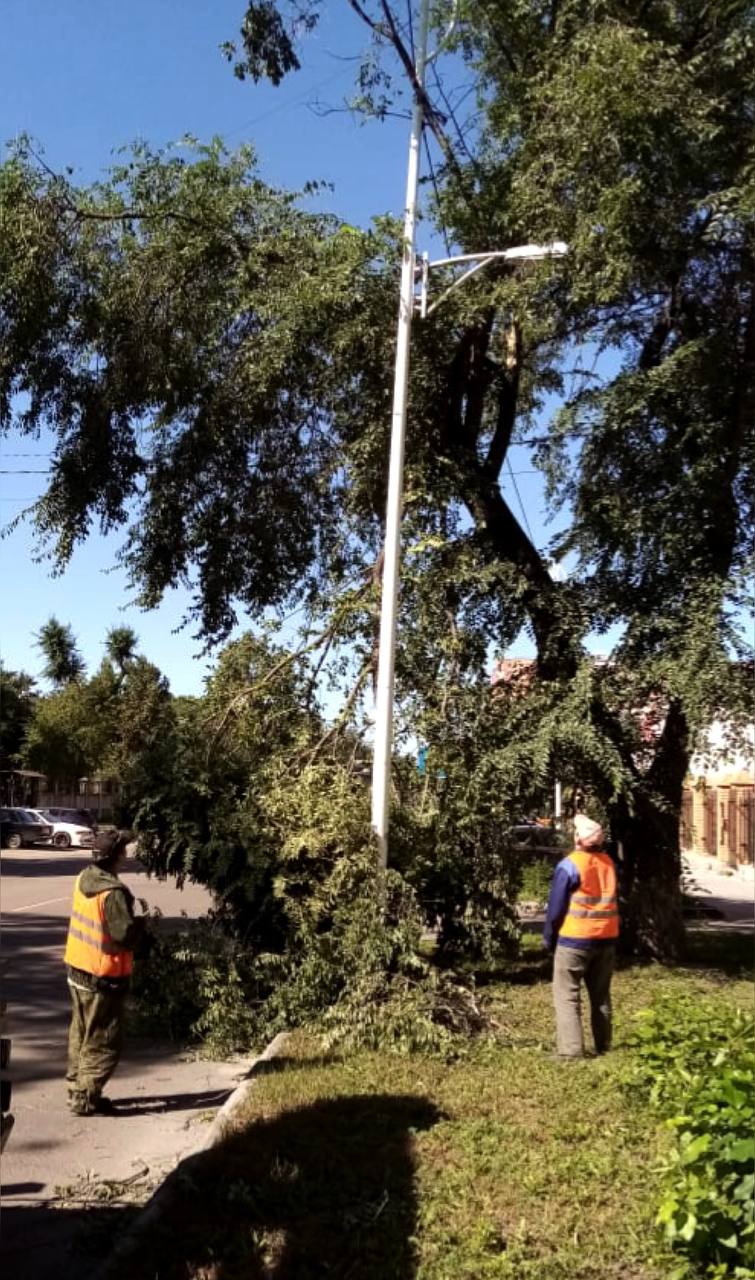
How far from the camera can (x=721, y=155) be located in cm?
1107

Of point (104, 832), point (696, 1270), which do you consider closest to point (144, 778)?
point (104, 832)

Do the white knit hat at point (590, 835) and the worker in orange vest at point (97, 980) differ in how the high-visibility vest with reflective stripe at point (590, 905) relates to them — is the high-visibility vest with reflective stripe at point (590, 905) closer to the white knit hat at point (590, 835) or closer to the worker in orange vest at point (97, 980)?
the white knit hat at point (590, 835)

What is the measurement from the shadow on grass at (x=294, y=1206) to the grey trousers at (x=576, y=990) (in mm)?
1642

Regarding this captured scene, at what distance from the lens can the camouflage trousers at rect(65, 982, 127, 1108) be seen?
6.59m

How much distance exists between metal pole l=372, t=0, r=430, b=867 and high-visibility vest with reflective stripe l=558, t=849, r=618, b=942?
200 centimetres

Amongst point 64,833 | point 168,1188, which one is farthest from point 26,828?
point 168,1188

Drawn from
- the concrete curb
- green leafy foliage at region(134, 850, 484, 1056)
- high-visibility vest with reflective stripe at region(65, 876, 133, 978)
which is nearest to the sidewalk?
the concrete curb

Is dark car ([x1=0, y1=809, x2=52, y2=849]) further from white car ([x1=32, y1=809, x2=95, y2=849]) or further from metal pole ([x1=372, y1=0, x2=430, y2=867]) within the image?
metal pole ([x1=372, y1=0, x2=430, y2=867])

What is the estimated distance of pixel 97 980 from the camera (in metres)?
6.61

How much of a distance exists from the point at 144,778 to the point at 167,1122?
372 cm

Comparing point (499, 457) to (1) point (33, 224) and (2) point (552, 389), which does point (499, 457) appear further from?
(1) point (33, 224)

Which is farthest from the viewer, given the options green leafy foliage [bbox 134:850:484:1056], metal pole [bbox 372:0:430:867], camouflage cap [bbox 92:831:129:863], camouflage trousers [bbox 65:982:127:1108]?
metal pole [bbox 372:0:430:867]

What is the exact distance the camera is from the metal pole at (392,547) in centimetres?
936

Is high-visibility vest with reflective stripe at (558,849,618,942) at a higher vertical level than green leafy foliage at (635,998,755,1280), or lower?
higher
